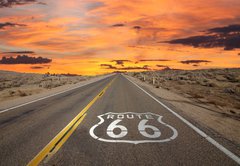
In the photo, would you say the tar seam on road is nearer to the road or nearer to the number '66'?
the road

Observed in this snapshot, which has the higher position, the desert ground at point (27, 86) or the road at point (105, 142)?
the road at point (105, 142)

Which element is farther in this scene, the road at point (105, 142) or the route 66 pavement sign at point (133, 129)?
the route 66 pavement sign at point (133, 129)

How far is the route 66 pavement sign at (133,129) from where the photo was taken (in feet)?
21.6

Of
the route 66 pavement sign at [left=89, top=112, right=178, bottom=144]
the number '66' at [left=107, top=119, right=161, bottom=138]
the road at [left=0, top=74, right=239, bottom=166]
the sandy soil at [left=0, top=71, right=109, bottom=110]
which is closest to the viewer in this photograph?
Answer: the road at [left=0, top=74, right=239, bottom=166]

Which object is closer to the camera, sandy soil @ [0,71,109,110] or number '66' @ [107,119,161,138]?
number '66' @ [107,119,161,138]

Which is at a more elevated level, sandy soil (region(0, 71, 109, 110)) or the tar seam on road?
the tar seam on road

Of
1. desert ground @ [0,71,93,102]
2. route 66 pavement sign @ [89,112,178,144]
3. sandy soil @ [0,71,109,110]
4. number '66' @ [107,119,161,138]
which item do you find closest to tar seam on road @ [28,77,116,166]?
route 66 pavement sign @ [89,112,178,144]

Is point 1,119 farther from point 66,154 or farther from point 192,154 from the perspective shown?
point 192,154

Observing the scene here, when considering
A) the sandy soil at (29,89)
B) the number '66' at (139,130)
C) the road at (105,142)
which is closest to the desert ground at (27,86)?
the sandy soil at (29,89)

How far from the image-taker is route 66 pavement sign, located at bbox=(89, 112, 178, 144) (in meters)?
6.60

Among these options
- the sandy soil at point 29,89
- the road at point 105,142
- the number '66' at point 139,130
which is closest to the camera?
the road at point 105,142

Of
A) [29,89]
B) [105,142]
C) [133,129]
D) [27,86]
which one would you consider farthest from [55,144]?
[27,86]

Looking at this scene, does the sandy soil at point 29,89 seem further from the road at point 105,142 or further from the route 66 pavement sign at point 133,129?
the route 66 pavement sign at point 133,129

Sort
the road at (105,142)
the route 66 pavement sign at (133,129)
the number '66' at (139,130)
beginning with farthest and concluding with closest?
the number '66' at (139,130) → the route 66 pavement sign at (133,129) → the road at (105,142)
